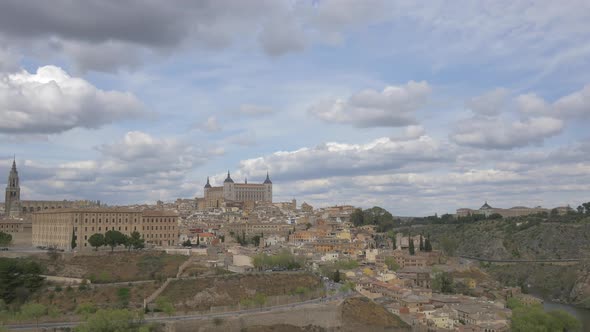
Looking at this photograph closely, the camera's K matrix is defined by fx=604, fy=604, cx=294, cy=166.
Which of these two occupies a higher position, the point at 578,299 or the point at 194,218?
the point at 194,218

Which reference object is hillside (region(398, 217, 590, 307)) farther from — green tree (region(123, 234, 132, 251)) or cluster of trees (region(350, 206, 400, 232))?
green tree (region(123, 234, 132, 251))

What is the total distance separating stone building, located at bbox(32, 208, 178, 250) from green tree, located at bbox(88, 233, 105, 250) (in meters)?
2.15

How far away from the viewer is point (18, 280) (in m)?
56.7

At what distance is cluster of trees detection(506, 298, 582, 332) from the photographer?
178ft

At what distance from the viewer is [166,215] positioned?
273 ft

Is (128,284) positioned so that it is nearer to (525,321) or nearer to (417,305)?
(417,305)

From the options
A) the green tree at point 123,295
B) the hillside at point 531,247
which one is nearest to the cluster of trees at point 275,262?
the green tree at point 123,295

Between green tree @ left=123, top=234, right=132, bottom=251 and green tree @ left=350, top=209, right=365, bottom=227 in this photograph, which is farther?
green tree @ left=350, top=209, right=365, bottom=227

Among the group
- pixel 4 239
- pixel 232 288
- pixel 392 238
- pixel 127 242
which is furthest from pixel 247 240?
pixel 232 288

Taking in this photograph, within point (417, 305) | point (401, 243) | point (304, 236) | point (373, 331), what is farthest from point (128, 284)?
point (401, 243)

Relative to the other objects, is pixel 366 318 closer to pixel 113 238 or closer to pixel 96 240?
pixel 113 238

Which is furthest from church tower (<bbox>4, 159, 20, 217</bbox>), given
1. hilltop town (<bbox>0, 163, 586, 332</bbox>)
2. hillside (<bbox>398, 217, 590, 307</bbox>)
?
hillside (<bbox>398, 217, 590, 307</bbox>)

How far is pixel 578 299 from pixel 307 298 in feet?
173

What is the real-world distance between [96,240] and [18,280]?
13.0 metres
